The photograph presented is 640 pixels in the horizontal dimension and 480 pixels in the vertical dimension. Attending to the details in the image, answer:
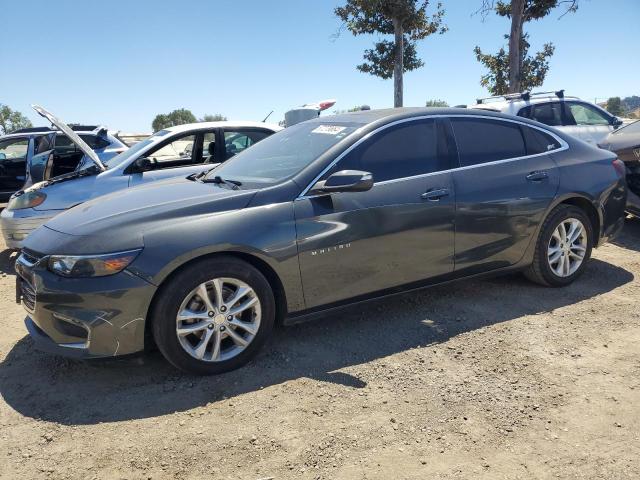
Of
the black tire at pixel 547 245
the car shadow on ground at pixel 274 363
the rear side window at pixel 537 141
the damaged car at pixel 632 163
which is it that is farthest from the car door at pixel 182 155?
the damaged car at pixel 632 163

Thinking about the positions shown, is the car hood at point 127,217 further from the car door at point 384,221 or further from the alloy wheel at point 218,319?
the car door at point 384,221

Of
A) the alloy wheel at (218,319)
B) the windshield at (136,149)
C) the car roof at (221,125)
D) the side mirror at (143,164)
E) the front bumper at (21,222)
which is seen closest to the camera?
the alloy wheel at (218,319)

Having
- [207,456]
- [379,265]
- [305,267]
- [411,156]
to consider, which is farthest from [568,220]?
[207,456]

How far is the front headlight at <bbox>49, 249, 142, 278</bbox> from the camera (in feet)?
9.75

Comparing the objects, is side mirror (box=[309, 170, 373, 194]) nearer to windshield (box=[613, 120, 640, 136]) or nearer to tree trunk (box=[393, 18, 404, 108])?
windshield (box=[613, 120, 640, 136])

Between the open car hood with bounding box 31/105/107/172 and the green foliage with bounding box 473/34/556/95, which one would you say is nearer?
the open car hood with bounding box 31/105/107/172

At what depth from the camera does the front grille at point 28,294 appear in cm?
313

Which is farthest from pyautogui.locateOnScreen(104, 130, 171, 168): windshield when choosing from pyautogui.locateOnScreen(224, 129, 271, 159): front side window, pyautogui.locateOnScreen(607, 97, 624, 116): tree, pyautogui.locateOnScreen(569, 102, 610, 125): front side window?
pyautogui.locateOnScreen(607, 97, 624, 116): tree

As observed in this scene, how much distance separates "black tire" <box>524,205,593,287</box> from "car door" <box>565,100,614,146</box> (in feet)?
19.4

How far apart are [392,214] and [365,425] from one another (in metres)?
1.52

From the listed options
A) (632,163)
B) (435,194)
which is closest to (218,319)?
(435,194)

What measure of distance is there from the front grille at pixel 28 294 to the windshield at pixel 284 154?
1.50 m

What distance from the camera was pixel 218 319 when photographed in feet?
10.5

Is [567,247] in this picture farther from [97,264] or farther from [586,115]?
[586,115]
